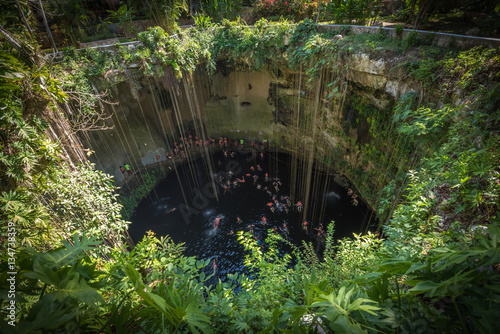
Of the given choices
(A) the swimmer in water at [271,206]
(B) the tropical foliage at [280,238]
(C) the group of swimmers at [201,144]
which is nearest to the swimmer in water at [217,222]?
(A) the swimmer in water at [271,206]

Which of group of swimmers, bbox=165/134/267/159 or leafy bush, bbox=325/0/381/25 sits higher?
leafy bush, bbox=325/0/381/25

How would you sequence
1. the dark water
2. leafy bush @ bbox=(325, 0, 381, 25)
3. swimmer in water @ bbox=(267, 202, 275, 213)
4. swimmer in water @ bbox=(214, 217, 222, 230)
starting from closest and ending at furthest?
leafy bush @ bbox=(325, 0, 381, 25) → the dark water → swimmer in water @ bbox=(214, 217, 222, 230) → swimmer in water @ bbox=(267, 202, 275, 213)

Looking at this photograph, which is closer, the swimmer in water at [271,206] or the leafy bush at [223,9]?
the swimmer in water at [271,206]

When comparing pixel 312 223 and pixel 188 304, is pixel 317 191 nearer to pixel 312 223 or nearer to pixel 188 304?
pixel 312 223

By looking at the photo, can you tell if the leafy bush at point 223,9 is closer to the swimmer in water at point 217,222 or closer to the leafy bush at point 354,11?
the leafy bush at point 354,11

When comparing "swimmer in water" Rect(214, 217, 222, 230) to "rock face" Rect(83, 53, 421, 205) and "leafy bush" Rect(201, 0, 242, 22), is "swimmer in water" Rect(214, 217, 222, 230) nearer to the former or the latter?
"rock face" Rect(83, 53, 421, 205)

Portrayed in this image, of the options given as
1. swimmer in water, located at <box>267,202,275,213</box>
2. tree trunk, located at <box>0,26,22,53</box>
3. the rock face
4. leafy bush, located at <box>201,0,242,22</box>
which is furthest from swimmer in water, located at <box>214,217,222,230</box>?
leafy bush, located at <box>201,0,242,22</box>

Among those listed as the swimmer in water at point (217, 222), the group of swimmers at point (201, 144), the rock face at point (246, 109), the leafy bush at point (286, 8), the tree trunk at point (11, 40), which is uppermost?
the leafy bush at point (286, 8)

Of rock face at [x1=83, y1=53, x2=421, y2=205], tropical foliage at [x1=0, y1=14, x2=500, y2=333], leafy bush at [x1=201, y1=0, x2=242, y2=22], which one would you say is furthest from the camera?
leafy bush at [x1=201, y1=0, x2=242, y2=22]
